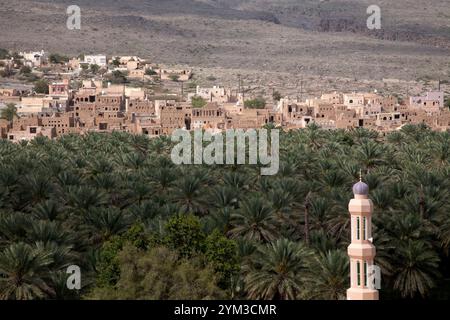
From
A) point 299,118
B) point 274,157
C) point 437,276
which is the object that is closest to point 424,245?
point 437,276

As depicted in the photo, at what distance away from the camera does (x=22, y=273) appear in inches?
1484

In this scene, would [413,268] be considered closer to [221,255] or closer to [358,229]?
[221,255]

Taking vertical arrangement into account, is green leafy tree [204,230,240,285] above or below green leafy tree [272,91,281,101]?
above

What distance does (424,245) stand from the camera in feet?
150

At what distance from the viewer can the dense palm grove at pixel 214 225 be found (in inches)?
1419

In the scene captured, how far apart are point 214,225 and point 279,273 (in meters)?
5.18

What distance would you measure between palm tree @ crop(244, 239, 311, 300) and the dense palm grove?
0.04 metres

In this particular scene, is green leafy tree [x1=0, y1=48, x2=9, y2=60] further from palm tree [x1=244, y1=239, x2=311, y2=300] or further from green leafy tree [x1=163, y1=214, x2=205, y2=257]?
green leafy tree [x1=163, y1=214, x2=205, y2=257]

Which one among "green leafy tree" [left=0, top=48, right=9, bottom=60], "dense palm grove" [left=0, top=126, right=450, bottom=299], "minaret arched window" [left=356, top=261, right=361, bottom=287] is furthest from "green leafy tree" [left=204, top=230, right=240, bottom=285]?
"green leafy tree" [left=0, top=48, right=9, bottom=60]

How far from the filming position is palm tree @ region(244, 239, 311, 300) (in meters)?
39.7

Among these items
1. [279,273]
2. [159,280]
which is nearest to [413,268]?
[279,273]

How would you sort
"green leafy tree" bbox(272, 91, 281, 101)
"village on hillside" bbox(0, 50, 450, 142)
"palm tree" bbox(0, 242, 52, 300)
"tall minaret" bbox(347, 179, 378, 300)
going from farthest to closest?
"green leafy tree" bbox(272, 91, 281, 101)
"village on hillside" bbox(0, 50, 450, 142)
"palm tree" bbox(0, 242, 52, 300)
"tall minaret" bbox(347, 179, 378, 300)

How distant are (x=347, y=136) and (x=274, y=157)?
62.6ft

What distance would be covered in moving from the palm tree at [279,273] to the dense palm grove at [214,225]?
0.04 meters
